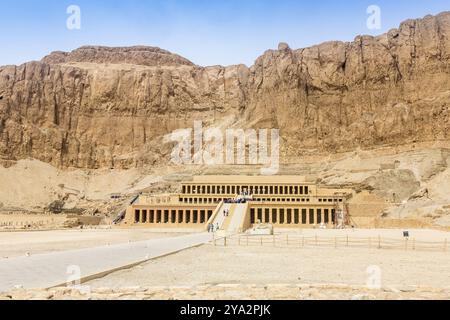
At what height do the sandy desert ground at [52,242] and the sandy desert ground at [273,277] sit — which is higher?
the sandy desert ground at [273,277]

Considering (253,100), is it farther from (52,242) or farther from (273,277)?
(273,277)

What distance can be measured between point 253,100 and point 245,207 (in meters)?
73.6

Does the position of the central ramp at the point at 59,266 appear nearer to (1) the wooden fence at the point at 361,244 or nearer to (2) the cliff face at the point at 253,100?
(1) the wooden fence at the point at 361,244

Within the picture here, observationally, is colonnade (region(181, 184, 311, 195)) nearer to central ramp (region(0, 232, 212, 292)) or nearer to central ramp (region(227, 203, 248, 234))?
central ramp (region(227, 203, 248, 234))

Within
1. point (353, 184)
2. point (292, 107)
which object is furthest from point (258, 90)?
point (353, 184)

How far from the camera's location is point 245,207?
62969 millimetres

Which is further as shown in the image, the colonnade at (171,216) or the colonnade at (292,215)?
the colonnade at (171,216)

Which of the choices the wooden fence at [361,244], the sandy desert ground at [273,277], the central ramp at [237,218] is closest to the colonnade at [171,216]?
the central ramp at [237,218]

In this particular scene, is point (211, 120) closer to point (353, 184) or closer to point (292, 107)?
point (292, 107)

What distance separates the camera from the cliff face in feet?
366

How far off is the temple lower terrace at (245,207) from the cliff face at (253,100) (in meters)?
33.3

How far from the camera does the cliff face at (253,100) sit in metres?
112

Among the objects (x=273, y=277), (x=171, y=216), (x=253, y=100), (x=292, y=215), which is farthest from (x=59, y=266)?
(x=253, y=100)

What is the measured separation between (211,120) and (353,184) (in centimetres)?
6863
